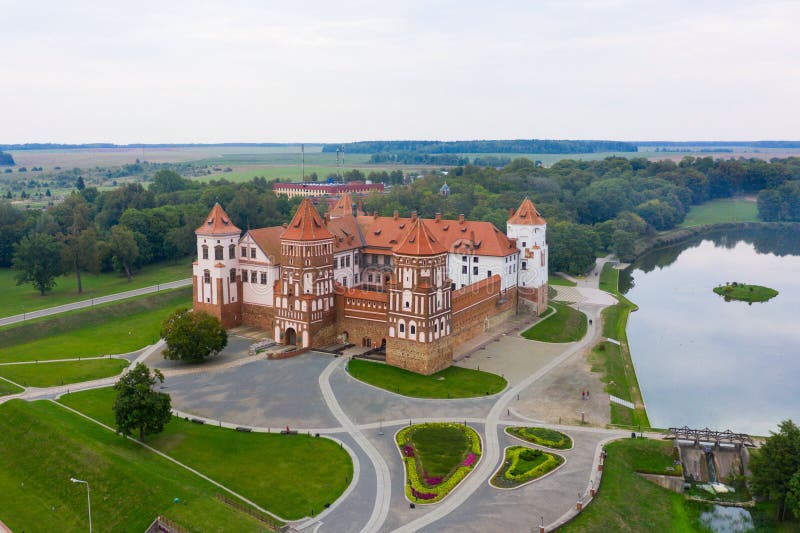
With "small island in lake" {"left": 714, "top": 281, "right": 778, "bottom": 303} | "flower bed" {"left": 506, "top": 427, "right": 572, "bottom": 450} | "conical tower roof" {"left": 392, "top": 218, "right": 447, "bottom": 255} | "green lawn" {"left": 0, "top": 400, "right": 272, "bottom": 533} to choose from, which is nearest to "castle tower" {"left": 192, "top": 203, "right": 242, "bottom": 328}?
"conical tower roof" {"left": 392, "top": 218, "right": 447, "bottom": 255}

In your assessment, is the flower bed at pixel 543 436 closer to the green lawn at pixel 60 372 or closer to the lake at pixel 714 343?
the lake at pixel 714 343

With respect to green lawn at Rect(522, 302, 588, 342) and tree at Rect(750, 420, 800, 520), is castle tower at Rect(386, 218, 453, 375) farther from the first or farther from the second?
tree at Rect(750, 420, 800, 520)

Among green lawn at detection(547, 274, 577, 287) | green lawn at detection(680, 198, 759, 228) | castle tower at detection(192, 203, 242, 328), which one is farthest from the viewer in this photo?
green lawn at detection(680, 198, 759, 228)

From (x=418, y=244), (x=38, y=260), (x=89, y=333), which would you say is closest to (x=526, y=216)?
(x=418, y=244)

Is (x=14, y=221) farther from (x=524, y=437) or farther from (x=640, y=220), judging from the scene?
(x=640, y=220)

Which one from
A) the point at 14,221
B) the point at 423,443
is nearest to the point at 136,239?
the point at 14,221
